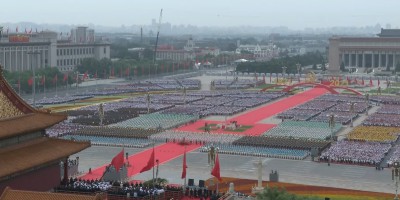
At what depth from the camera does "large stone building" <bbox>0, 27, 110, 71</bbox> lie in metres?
97.9

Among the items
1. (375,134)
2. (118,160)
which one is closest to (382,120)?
(375,134)

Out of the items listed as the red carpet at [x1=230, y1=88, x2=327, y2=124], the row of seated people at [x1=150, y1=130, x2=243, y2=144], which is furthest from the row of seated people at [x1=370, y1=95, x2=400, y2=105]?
the row of seated people at [x1=150, y1=130, x2=243, y2=144]

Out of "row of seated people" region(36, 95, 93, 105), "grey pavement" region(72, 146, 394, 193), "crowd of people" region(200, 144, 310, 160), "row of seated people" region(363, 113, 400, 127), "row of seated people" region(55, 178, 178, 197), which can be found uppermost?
"row of seated people" region(55, 178, 178, 197)

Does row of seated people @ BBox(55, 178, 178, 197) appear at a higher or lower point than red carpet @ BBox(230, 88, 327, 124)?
higher

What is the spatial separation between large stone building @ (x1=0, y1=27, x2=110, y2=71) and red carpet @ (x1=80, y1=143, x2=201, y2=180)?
3881cm

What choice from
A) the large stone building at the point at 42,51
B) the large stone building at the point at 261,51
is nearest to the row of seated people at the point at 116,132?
the large stone building at the point at 42,51

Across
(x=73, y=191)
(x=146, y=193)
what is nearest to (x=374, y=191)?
Answer: (x=146, y=193)

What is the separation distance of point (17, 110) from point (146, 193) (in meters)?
6.42

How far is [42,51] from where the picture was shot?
350 feet

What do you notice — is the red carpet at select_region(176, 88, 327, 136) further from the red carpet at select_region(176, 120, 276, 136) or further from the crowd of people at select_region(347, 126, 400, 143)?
the crowd of people at select_region(347, 126, 400, 143)

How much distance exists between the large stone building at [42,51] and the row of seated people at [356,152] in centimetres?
4655

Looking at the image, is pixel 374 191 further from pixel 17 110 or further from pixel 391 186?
pixel 17 110

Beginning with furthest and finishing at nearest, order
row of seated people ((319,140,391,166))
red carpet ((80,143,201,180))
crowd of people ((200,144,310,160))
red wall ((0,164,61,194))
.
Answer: crowd of people ((200,144,310,160)), row of seated people ((319,140,391,166)), red carpet ((80,143,201,180)), red wall ((0,164,61,194))

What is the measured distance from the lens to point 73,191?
2916 cm
